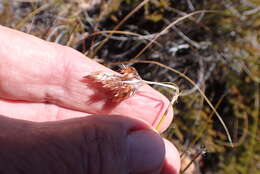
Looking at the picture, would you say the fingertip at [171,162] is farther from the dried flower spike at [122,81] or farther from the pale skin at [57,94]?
the dried flower spike at [122,81]

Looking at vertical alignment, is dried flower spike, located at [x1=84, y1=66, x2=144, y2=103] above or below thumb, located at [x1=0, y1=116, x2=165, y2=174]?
above

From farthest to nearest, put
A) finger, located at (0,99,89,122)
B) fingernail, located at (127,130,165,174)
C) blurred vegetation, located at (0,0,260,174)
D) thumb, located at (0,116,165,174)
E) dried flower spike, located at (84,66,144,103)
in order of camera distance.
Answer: blurred vegetation, located at (0,0,260,174)
finger, located at (0,99,89,122)
dried flower spike, located at (84,66,144,103)
fingernail, located at (127,130,165,174)
thumb, located at (0,116,165,174)

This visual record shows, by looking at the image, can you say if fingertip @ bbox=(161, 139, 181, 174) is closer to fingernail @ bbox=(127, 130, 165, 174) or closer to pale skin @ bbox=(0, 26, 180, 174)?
pale skin @ bbox=(0, 26, 180, 174)

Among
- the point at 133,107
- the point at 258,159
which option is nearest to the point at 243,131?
the point at 258,159

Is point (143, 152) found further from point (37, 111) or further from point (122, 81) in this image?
point (37, 111)

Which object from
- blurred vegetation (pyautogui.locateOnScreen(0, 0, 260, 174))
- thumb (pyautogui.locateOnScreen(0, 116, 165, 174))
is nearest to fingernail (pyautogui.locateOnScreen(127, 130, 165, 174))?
thumb (pyautogui.locateOnScreen(0, 116, 165, 174))

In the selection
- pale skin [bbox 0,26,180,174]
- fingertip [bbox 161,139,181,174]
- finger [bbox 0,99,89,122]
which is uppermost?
pale skin [bbox 0,26,180,174]
